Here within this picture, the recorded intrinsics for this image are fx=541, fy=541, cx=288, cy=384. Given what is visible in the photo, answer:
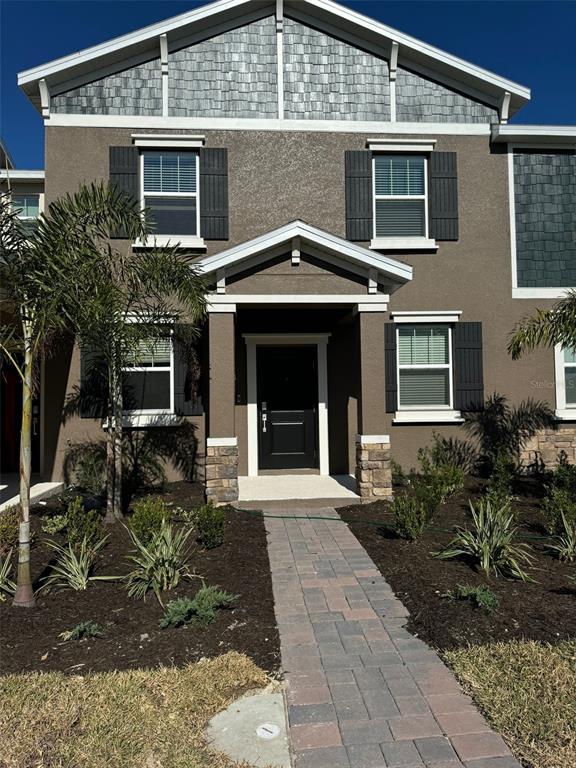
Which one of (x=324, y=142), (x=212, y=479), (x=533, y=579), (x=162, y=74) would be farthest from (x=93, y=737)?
(x=162, y=74)

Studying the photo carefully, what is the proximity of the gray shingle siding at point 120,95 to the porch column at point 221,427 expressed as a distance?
5.03 metres

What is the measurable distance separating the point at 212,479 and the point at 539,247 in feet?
25.5

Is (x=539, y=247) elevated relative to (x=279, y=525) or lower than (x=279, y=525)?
elevated

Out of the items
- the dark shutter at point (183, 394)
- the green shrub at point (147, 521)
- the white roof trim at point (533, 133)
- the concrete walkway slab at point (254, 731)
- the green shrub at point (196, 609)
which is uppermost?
the white roof trim at point (533, 133)

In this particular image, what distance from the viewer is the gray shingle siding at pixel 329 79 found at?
10.4m

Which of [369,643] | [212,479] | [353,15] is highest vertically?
[353,15]

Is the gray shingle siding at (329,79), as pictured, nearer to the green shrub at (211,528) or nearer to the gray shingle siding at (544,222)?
the gray shingle siding at (544,222)

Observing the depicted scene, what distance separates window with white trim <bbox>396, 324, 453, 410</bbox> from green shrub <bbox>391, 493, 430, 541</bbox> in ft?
13.8

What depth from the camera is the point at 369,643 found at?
13.0 ft

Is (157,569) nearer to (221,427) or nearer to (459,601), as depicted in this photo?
(459,601)

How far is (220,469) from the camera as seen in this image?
25.5ft

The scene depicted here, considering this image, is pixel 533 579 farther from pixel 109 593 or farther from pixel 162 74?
pixel 162 74

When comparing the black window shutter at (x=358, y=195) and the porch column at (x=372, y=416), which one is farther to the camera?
the black window shutter at (x=358, y=195)

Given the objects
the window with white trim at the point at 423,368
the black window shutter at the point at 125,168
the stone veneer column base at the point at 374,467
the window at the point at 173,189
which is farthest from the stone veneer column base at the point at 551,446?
the black window shutter at the point at 125,168
